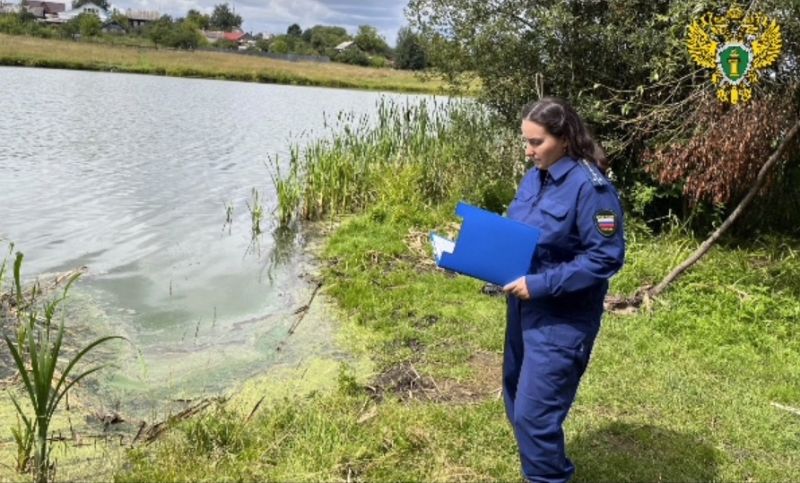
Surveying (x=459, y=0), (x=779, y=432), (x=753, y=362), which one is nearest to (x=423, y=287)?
(x=753, y=362)

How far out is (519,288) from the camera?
2.47 metres

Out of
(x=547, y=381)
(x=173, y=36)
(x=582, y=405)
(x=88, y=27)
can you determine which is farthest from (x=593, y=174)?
(x=173, y=36)

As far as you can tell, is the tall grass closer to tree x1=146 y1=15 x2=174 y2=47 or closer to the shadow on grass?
the shadow on grass

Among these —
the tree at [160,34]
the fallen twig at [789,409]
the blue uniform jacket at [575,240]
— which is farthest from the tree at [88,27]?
the blue uniform jacket at [575,240]

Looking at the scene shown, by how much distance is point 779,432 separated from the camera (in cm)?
367

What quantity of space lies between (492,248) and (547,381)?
51cm

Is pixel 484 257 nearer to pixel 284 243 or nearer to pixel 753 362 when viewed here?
pixel 753 362

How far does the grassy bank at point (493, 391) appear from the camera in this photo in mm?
3221

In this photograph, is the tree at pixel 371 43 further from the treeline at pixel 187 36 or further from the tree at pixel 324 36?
the tree at pixel 324 36

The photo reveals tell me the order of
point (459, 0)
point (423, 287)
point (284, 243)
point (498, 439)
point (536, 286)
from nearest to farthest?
point (536, 286) < point (498, 439) < point (423, 287) < point (459, 0) < point (284, 243)

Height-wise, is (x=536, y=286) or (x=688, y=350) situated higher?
(x=536, y=286)

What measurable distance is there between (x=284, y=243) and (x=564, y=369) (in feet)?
21.3

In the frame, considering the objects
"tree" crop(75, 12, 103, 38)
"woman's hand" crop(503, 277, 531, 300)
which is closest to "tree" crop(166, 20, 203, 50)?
"tree" crop(75, 12, 103, 38)

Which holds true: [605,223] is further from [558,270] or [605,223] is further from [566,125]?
[566,125]
